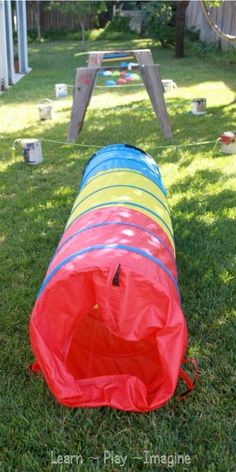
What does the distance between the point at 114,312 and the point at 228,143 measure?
3.95 meters

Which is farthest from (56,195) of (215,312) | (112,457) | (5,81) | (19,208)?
(5,81)

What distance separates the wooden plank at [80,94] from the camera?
633cm

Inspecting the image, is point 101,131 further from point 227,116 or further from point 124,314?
point 124,314

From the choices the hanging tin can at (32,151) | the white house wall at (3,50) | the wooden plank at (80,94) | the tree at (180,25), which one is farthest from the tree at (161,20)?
the hanging tin can at (32,151)

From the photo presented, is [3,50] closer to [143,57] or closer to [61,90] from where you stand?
[61,90]

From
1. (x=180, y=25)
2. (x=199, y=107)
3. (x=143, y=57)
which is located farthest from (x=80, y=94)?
(x=180, y=25)

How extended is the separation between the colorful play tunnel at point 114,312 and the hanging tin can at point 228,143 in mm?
3250

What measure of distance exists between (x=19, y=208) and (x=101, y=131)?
9.00 feet

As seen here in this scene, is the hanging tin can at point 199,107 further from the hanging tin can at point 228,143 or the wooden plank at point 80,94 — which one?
the hanging tin can at point 228,143

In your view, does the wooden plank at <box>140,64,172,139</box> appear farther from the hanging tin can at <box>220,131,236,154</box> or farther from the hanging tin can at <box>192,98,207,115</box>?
the hanging tin can at <box>192,98,207,115</box>

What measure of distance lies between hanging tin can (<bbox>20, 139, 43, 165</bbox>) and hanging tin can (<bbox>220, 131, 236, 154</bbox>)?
1893 mm

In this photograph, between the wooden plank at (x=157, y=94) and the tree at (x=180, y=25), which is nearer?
the wooden plank at (x=157, y=94)

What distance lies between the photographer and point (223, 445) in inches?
82.5

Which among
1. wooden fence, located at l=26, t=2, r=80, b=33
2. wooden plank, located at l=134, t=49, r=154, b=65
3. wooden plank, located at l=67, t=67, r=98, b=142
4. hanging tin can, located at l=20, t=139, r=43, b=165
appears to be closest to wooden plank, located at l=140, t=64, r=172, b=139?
wooden plank, located at l=134, t=49, r=154, b=65
